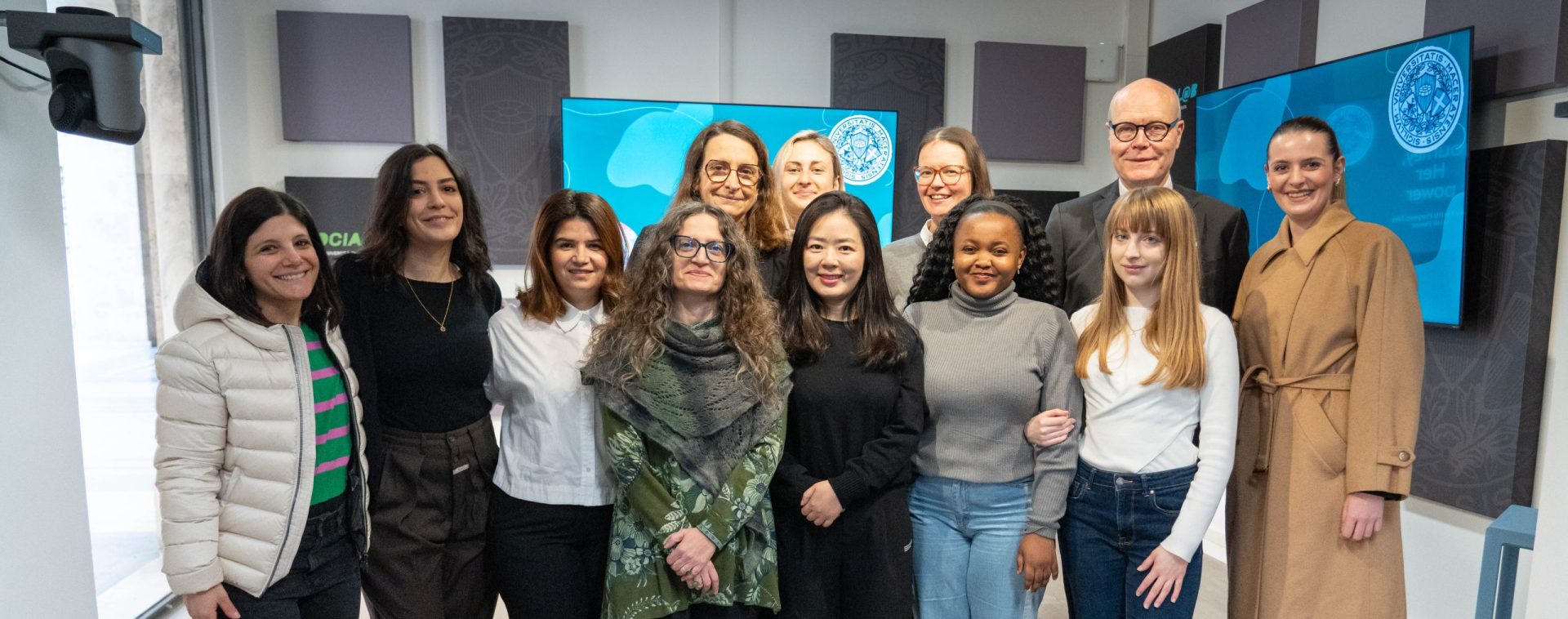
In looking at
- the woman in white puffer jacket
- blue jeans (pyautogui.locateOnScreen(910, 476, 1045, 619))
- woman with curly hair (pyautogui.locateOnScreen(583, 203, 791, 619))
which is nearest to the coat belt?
blue jeans (pyautogui.locateOnScreen(910, 476, 1045, 619))

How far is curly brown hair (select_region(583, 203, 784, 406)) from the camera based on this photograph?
1912 mm

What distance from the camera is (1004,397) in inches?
77.7

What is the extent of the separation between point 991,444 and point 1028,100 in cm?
318

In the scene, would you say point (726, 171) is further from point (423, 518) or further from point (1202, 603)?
point (1202, 603)

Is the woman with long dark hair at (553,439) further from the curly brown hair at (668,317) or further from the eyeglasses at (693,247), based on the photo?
the eyeglasses at (693,247)

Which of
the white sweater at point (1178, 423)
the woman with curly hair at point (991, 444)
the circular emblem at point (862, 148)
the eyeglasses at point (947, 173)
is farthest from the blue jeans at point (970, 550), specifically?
the circular emblem at point (862, 148)

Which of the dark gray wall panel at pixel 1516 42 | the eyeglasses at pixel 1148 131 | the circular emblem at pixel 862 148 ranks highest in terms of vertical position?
the dark gray wall panel at pixel 1516 42

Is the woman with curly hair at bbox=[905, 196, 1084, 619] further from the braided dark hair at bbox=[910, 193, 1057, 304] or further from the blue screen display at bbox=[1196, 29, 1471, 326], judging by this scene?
the blue screen display at bbox=[1196, 29, 1471, 326]

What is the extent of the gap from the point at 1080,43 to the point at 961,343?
3.39 meters

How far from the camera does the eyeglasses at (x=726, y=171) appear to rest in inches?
100.0

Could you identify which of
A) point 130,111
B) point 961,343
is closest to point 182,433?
point 130,111

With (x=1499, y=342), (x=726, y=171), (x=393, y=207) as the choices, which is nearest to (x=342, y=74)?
(x=393, y=207)

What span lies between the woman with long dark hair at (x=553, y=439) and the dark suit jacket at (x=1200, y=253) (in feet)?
4.16

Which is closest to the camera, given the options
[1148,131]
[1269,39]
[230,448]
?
[230,448]
